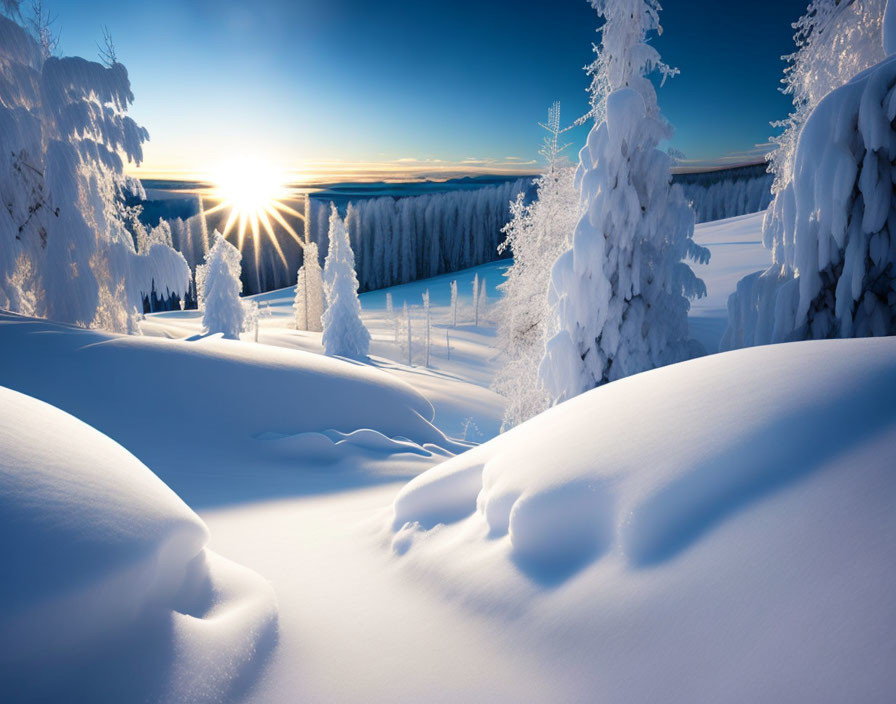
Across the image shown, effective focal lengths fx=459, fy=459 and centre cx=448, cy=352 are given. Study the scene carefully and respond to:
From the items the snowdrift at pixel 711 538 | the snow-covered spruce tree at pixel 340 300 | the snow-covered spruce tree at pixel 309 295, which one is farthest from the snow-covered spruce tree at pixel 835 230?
the snow-covered spruce tree at pixel 309 295

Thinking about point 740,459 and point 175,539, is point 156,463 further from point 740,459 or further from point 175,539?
point 740,459

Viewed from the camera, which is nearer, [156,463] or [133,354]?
[156,463]

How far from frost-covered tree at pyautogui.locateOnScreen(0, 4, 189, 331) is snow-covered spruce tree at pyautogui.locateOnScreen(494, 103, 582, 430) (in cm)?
1036

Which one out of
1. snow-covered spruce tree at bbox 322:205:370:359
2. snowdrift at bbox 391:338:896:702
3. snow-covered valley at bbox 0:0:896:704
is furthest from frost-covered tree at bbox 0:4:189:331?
snow-covered spruce tree at bbox 322:205:370:359

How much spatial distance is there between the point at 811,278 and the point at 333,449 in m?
7.53

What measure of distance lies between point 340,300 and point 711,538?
32.7 metres

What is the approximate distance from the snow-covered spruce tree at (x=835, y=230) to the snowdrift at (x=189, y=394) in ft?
24.0

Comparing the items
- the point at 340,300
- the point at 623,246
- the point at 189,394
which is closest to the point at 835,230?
the point at 623,246

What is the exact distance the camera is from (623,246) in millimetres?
8945

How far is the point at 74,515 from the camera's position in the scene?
214cm

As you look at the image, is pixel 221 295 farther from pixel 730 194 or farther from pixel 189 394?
pixel 730 194

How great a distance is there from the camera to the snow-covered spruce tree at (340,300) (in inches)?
1297

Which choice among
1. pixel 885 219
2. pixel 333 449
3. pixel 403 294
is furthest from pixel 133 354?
pixel 403 294

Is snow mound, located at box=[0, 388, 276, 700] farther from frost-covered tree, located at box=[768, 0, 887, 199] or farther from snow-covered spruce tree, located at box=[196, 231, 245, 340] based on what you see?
snow-covered spruce tree, located at box=[196, 231, 245, 340]
